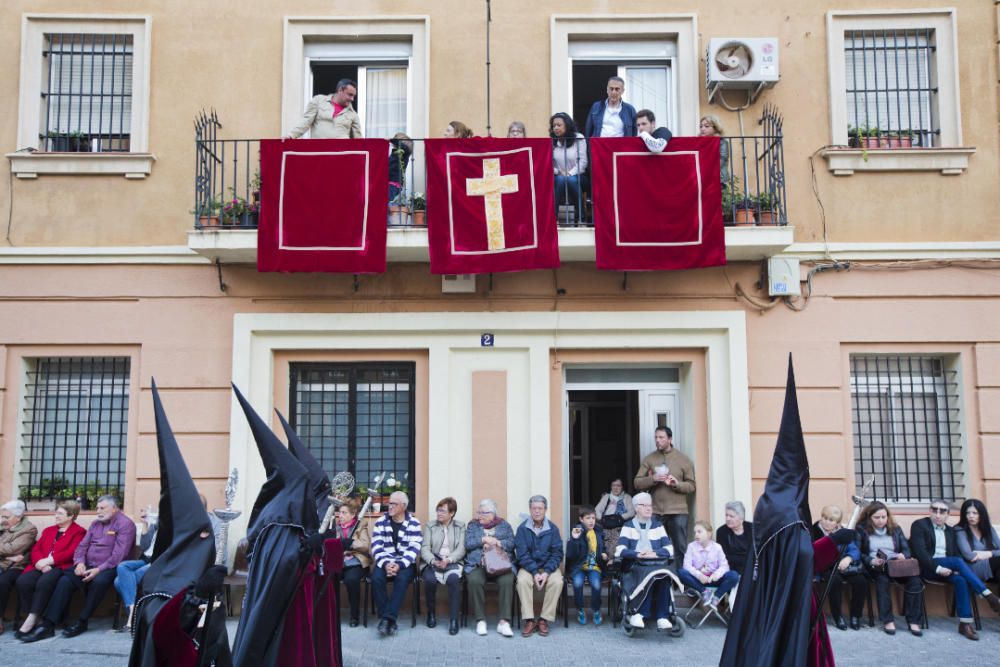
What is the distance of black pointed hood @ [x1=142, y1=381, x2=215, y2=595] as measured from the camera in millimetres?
5848

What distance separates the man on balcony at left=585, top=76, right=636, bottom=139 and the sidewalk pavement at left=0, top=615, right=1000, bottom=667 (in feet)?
18.4

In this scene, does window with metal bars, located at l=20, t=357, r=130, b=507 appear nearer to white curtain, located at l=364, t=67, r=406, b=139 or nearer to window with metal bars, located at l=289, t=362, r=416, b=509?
window with metal bars, located at l=289, t=362, r=416, b=509

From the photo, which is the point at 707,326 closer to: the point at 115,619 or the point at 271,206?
the point at 271,206

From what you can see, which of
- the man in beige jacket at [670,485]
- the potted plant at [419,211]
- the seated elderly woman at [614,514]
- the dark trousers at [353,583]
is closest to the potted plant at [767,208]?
the man in beige jacket at [670,485]

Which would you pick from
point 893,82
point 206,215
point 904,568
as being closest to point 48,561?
point 206,215

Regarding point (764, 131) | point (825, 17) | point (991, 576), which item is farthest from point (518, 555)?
point (825, 17)

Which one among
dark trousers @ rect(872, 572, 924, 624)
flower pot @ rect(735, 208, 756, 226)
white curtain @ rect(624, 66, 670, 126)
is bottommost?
dark trousers @ rect(872, 572, 924, 624)

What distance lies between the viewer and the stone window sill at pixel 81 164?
1102cm

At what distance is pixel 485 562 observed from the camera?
9984 millimetres

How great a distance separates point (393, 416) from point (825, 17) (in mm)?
7051

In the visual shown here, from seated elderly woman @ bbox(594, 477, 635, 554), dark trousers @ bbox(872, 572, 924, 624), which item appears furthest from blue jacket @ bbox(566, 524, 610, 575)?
dark trousers @ bbox(872, 572, 924, 624)

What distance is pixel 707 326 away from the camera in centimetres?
1087

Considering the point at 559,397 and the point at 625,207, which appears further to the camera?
the point at 559,397

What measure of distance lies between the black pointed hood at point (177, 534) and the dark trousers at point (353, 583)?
4181mm
